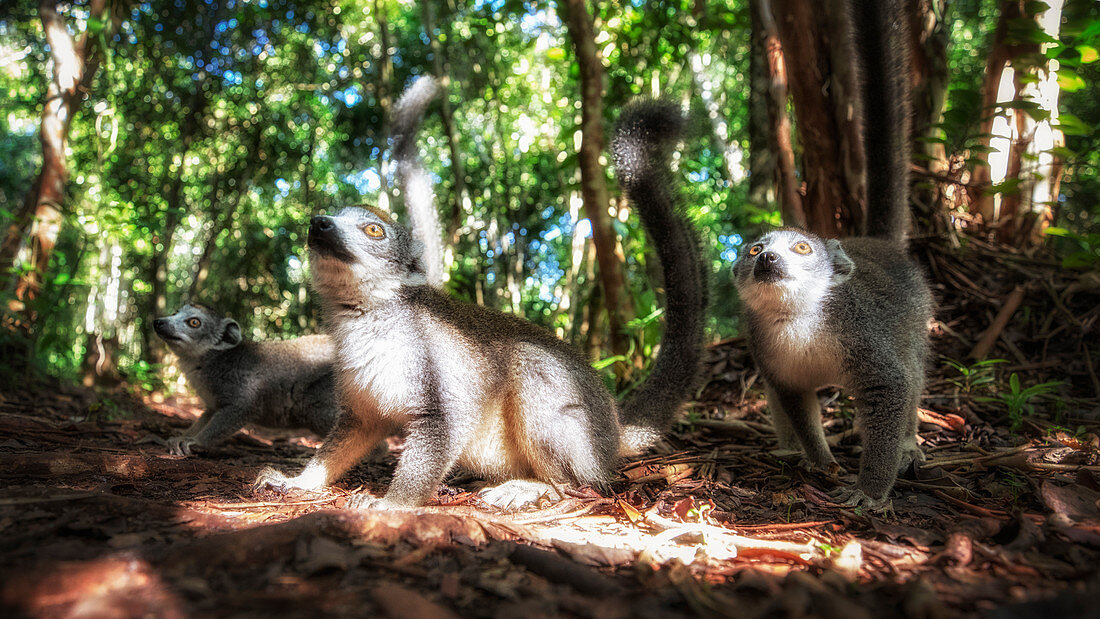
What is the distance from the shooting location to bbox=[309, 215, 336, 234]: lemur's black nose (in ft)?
12.2

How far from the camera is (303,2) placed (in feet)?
44.1

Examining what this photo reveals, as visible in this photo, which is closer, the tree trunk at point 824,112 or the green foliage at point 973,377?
the green foliage at point 973,377

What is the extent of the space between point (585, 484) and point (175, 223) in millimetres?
10820

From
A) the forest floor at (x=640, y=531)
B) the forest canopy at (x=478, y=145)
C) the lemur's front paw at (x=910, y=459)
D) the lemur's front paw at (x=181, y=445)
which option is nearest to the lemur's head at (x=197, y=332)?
the forest floor at (x=640, y=531)

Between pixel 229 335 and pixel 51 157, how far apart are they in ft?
12.8

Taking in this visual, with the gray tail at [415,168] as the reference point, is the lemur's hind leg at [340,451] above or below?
below

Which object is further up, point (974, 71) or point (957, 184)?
point (974, 71)

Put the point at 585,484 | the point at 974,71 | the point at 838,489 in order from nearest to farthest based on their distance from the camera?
the point at 838,489 < the point at 585,484 < the point at 974,71

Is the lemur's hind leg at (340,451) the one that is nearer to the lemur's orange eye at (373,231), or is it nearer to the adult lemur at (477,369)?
the adult lemur at (477,369)

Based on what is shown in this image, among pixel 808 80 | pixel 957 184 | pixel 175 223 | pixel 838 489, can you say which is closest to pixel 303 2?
pixel 175 223

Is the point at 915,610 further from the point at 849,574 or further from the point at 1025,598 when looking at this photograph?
the point at 849,574

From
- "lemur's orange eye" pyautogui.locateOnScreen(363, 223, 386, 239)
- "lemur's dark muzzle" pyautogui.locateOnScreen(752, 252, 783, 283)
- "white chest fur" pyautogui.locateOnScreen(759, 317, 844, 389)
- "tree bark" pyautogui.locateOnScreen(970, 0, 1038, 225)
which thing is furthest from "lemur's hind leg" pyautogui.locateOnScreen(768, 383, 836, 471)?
"tree bark" pyautogui.locateOnScreen(970, 0, 1038, 225)

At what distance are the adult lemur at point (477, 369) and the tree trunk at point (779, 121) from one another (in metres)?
2.42

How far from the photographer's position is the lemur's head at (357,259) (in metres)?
3.77
